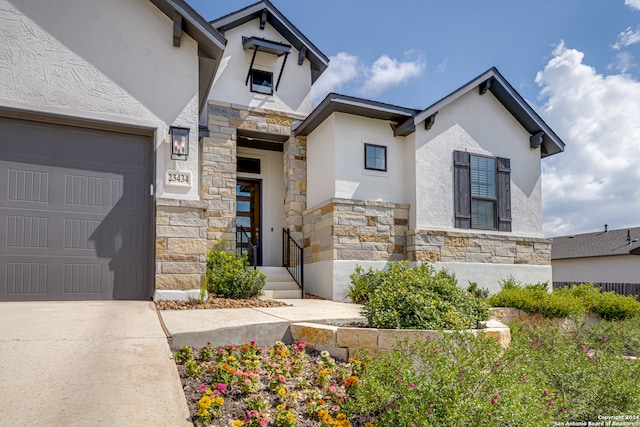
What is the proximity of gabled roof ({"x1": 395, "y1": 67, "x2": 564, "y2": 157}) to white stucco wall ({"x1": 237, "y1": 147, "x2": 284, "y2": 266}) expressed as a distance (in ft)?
10.2

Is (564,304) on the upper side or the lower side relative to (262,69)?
lower

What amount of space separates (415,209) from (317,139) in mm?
2556

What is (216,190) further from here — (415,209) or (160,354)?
(160,354)

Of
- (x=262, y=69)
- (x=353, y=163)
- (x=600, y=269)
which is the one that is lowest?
(x=600, y=269)

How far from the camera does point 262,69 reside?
1009 cm

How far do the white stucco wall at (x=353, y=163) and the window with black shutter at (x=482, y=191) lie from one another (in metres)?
1.20

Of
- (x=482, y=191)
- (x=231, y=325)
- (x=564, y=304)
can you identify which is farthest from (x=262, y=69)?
(x=564, y=304)

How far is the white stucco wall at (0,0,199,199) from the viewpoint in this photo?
5.77m

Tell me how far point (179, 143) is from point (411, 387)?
481cm

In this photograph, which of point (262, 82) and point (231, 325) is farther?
point (262, 82)

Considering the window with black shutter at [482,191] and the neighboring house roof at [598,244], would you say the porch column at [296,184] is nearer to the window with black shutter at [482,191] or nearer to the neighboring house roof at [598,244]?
the window with black shutter at [482,191]

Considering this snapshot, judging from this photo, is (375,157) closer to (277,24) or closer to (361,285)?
(361,285)

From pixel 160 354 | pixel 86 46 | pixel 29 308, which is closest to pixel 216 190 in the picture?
pixel 86 46

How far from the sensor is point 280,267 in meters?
9.79
